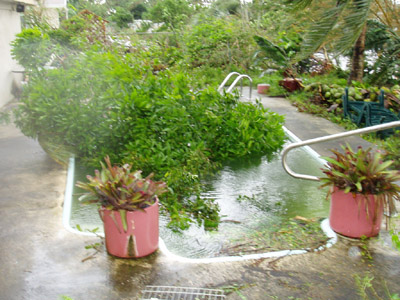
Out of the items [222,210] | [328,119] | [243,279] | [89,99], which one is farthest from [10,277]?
[328,119]

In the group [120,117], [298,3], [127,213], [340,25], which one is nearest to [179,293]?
[127,213]

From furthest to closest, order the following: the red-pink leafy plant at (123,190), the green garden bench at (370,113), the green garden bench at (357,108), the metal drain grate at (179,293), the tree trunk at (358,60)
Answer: the tree trunk at (358,60) → the green garden bench at (357,108) → the green garden bench at (370,113) → the red-pink leafy plant at (123,190) → the metal drain grate at (179,293)

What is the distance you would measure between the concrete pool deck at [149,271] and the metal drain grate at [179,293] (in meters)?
0.08

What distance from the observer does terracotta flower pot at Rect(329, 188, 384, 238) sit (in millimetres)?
4492

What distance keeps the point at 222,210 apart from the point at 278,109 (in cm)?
777

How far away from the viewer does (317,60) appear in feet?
60.7

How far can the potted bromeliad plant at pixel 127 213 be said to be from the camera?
4055 mm

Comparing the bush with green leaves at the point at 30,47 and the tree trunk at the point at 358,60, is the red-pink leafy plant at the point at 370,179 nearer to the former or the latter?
the bush with green leaves at the point at 30,47

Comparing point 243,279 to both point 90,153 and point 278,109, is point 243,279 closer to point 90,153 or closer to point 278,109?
point 90,153

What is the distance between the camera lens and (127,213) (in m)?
4.07

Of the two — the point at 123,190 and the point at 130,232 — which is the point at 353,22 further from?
the point at 130,232

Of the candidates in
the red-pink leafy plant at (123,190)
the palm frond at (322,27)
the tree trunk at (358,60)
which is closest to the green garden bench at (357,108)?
the palm frond at (322,27)

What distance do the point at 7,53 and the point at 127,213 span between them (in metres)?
10.8

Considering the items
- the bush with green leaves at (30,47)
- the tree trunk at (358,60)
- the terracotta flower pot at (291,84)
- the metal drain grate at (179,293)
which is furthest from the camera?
the terracotta flower pot at (291,84)
